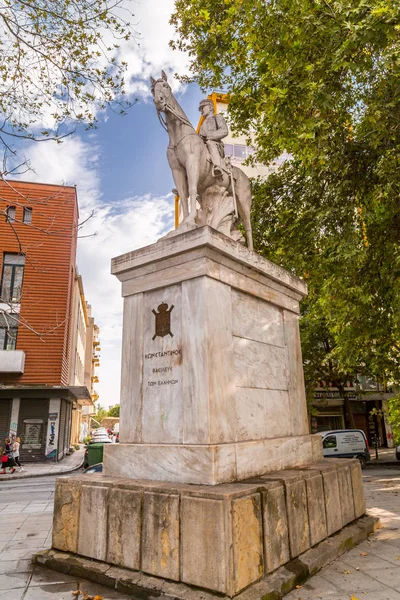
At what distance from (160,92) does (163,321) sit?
9.74 feet

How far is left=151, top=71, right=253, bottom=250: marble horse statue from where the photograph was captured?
533 cm

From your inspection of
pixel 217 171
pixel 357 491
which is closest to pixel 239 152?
pixel 217 171

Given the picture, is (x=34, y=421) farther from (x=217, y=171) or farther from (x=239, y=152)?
(x=239, y=152)

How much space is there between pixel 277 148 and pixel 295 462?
8.92 meters

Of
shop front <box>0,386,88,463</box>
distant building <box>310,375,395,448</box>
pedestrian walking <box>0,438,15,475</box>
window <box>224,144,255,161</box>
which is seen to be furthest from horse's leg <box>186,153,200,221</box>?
distant building <box>310,375,395,448</box>

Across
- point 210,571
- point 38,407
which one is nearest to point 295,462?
point 210,571

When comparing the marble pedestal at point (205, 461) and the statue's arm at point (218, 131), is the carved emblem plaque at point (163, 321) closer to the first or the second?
the marble pedestal at point (205, 461)

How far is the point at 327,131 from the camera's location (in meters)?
8.38

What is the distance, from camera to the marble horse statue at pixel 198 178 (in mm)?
5328

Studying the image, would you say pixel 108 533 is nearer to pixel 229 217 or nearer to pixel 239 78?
pixel 229 217

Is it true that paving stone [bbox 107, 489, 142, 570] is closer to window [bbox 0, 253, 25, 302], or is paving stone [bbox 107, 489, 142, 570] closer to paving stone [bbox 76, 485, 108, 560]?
paving stone [bbox 76, 485, 108, 560]

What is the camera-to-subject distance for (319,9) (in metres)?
6.62

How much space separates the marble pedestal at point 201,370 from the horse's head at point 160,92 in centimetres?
193

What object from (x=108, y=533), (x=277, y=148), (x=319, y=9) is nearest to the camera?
(x=108, y=533)
